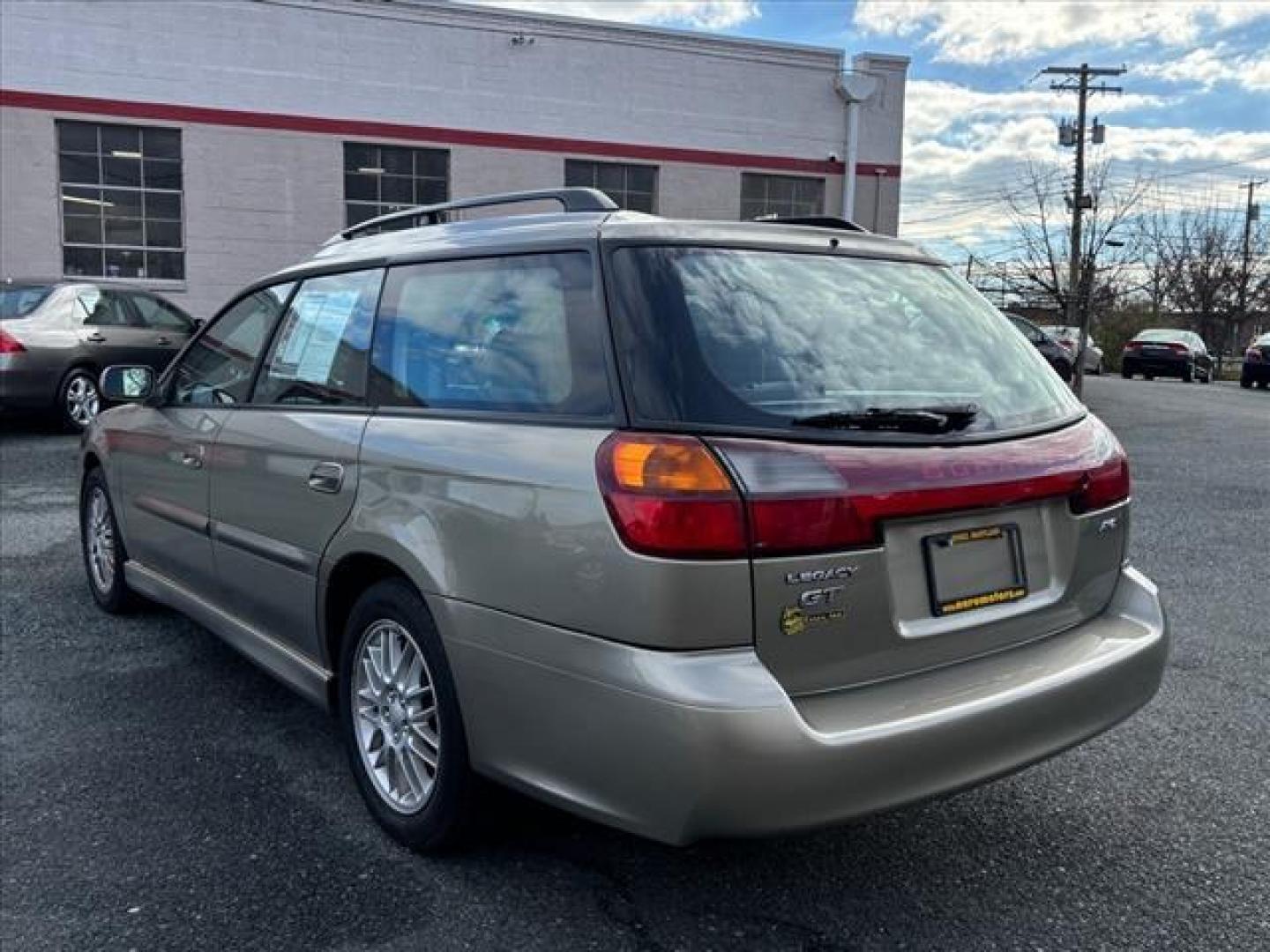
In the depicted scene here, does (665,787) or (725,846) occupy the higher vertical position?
(665,787)

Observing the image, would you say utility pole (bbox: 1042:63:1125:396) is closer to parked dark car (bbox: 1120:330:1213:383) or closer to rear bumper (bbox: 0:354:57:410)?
parked dark car (bbox: 1120:330:1213:383)

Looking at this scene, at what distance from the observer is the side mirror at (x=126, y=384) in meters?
4.73

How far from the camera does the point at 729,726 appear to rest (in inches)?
88.0

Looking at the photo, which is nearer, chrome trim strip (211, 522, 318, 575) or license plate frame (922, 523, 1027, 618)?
license plate frame (922, 523, 1027, 618)

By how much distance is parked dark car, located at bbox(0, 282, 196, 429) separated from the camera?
1049 cm

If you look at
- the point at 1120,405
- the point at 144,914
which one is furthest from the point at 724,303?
the point at 1120,405

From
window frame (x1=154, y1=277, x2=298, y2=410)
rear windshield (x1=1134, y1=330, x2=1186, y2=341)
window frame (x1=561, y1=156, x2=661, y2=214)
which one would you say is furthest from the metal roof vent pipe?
window frame (x1=154, y1=277, x2=298, y2=410)

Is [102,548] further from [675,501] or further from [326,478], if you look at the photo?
[675,501]

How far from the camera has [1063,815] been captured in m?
3.25

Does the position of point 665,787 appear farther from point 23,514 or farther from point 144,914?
point 23,514

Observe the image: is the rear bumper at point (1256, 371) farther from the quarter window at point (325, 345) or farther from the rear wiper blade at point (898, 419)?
the quarter window at point (325, 345)

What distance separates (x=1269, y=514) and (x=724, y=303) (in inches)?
269

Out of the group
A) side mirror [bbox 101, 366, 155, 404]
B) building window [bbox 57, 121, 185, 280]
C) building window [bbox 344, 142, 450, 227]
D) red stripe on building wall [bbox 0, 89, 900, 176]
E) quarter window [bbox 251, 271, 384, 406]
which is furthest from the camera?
building window [bbox 344, 142, 450, 227]

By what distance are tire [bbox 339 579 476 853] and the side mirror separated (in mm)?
2113
